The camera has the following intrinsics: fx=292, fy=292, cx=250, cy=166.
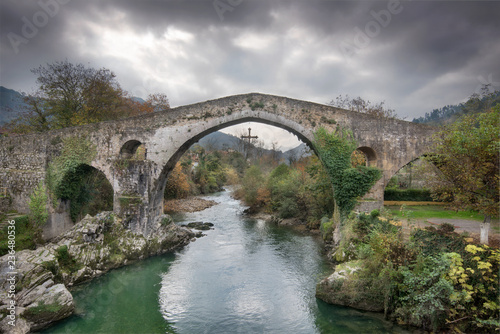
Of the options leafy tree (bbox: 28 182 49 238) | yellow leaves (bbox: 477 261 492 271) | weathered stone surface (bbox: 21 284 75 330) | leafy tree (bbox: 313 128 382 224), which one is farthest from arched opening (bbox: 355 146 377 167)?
leafy tree (bbox: 28 182 49 238)

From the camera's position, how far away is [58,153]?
13438 millimetres

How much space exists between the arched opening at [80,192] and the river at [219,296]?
5311 mm

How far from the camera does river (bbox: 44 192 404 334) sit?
7094 millimetres

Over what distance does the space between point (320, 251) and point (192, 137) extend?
24.0 feet

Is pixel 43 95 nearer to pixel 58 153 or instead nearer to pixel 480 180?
pixel 58 153

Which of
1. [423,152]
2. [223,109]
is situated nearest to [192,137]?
[223,109]

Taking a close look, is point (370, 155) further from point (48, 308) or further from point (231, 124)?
point (48, 308)

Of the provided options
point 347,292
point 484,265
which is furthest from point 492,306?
point 347,292

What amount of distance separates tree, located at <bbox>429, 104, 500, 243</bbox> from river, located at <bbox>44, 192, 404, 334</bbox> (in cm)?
331

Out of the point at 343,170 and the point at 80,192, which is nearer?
the point at 343,170

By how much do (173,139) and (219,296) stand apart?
22.3ft

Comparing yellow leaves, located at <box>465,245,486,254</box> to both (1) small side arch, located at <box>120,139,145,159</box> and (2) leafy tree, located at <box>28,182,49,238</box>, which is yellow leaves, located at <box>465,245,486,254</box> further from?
(2) leafy tree, located at <box>28,182,49,238</box>

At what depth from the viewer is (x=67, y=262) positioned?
31.4 feet

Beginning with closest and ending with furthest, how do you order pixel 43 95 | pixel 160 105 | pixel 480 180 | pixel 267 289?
pixel 480 180 < pixel 267 289 < pixel 43 95 < pixel 160 105
